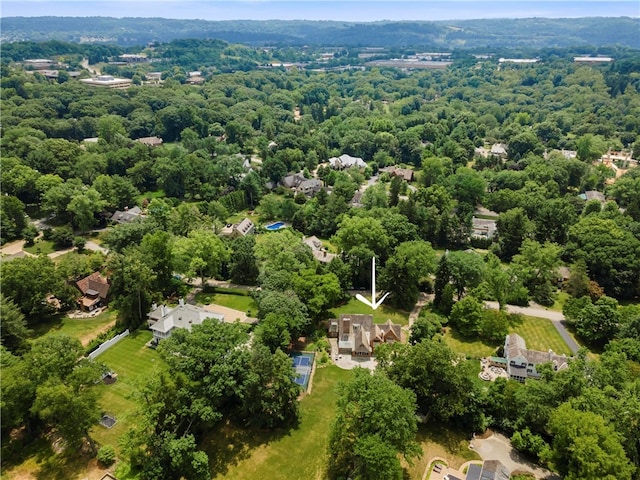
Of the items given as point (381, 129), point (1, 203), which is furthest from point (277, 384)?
point (381, 129)

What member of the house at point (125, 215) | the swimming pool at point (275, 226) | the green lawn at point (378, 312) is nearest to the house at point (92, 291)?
the house at point (125, 215)

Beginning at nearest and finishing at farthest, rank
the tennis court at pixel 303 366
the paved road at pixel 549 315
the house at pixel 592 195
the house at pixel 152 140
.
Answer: the tennis court at pixel 303 366 → the paved road at pixel 549 315 → the house at pixel 592 195 → the house at pixel 152 140

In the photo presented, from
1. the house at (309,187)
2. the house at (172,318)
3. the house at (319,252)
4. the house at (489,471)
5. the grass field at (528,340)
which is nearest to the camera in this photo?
the house at (489,471)

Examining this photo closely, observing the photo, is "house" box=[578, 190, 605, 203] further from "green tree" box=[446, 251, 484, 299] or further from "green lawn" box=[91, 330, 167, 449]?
"green lawn" box=[91, 330, 167, 449]

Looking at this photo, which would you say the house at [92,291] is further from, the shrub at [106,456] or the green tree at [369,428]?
the green tree at [369,428]

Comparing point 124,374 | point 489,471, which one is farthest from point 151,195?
point 489,471

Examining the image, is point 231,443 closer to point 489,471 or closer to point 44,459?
point 44,459
